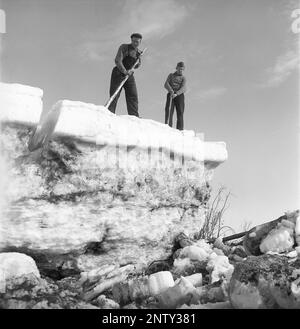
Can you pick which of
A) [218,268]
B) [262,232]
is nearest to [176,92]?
[262,232]

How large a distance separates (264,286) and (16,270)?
2.73 m

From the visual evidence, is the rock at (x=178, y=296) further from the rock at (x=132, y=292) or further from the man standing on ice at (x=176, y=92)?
the man standing on ice at (x=176, y=92)

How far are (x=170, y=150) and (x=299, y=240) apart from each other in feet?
7.62

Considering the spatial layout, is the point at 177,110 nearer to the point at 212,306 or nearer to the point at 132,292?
the point at 132,292

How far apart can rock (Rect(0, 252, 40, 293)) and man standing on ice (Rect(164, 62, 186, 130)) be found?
455 cm

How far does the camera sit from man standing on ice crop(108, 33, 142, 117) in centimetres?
703

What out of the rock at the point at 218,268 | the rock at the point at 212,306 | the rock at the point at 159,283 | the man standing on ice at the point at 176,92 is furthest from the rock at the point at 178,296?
the man standing on ice at the point at 176,92

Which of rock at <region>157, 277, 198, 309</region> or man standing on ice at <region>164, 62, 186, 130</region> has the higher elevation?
man standing on ice at <region>164, 62, 186, 130</region>

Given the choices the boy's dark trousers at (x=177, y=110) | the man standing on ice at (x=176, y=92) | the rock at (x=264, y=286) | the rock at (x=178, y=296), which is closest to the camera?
the rock at (x=264, y=286)

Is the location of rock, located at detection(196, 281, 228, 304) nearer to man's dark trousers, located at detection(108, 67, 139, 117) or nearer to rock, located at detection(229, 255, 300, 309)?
rock, located at detection(229, 255, 300, 309)

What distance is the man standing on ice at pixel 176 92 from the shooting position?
8.38m

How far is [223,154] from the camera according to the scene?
6.98 metres

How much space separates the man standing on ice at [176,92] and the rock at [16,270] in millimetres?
4548

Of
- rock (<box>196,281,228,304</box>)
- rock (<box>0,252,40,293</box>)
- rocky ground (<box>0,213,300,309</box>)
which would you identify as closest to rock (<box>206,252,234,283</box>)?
rocky ground (<box>0,213,300,309</box>)
